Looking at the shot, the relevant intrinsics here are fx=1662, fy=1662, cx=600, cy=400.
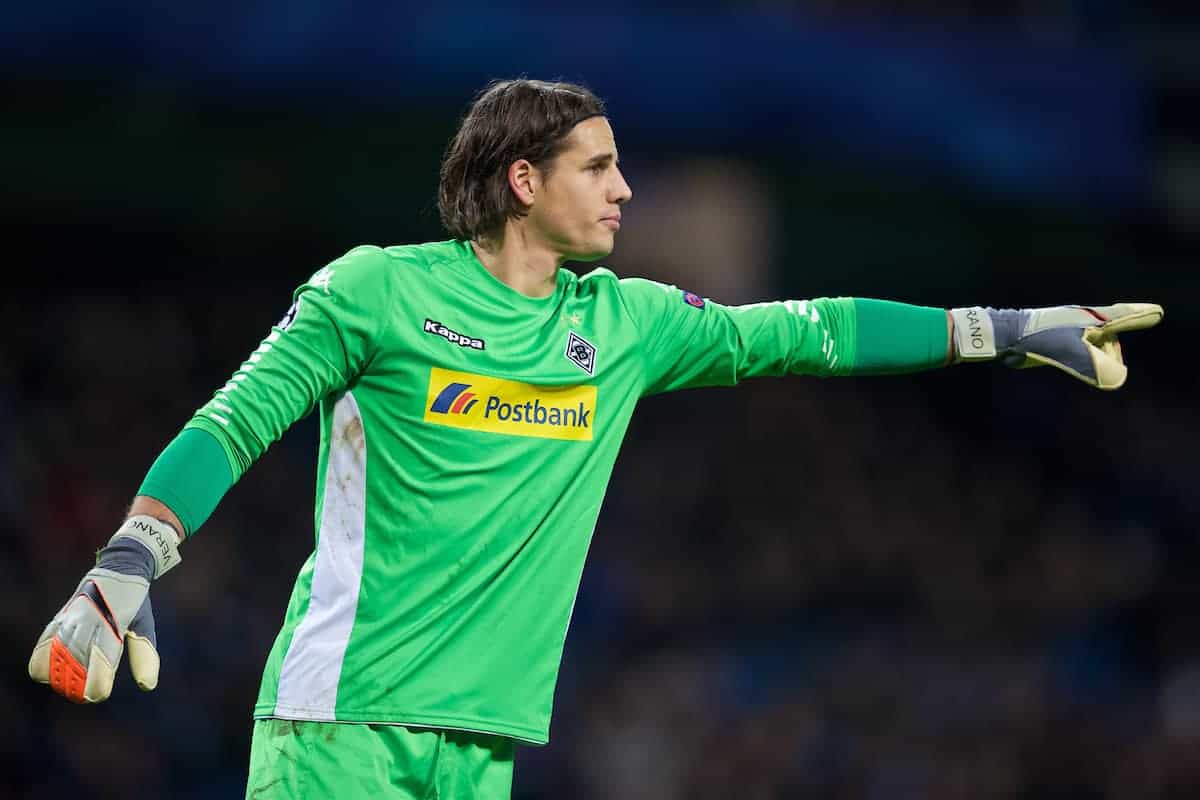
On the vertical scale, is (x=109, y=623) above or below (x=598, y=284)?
below

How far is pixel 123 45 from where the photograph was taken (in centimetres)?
1084

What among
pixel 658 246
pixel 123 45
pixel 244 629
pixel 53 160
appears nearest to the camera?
pixel 244 629

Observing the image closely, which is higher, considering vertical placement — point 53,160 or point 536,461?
point 53,160

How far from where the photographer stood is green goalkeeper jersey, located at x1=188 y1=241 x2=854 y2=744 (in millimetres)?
3898

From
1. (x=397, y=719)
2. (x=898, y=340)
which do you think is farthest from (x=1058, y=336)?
(x=397, y=719)

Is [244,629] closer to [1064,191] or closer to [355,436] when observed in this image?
[355,436]

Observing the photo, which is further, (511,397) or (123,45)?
(123,45)

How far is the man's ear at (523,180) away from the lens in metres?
4.36

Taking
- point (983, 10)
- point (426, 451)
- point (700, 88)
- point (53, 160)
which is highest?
point (983, 10)

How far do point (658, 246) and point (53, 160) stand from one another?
16.7ft

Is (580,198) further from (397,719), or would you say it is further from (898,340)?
(397,719)

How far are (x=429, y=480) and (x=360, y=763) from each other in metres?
0.68

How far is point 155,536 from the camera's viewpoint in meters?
3.53

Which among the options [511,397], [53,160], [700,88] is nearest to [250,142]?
[53,160]
